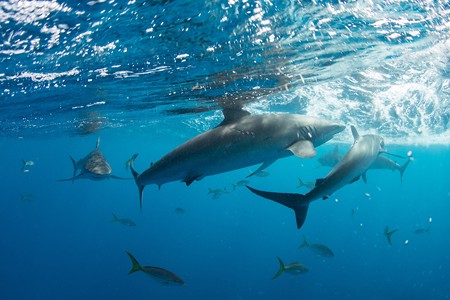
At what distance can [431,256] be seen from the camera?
75.0m

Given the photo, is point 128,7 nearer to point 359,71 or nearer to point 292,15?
point 292,15

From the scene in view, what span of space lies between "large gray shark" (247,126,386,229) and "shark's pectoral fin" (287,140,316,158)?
18.5 inches

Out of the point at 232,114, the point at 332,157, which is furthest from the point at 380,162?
the point at 232,114

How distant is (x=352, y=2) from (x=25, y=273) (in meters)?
65.1

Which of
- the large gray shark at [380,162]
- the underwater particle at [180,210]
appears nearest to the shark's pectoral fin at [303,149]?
the large gray shark at [380,162]

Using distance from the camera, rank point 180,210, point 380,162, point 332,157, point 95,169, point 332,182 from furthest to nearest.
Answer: point 180,210 < point 332,157 < point 380,162 < point 95,169 < point 332,182

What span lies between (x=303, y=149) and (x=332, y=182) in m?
0.72

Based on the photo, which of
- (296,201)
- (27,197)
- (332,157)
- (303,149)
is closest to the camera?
(296,201)

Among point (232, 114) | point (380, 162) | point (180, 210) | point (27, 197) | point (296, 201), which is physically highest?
point (232, 114)

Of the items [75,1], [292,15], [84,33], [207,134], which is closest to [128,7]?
[75,1]

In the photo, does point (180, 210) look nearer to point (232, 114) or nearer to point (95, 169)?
point (95, 169)

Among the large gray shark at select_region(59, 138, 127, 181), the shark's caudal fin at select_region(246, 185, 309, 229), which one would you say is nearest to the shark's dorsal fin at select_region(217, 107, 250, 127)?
the shark's caudal fin at select_region(246, 185, 309, 229)

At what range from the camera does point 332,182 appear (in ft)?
15.8

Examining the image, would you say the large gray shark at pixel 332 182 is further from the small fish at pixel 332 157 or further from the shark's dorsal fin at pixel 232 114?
the small fish at pixel 332 157
